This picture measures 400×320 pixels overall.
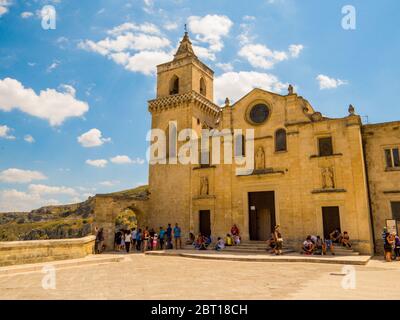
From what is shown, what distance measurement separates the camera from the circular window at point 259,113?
83.0ft

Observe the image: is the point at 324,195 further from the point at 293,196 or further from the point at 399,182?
the point at 399,182

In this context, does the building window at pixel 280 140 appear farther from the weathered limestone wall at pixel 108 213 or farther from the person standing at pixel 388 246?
the weathered limestone wall at pixel 108 213

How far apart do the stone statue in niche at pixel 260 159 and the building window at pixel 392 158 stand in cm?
821

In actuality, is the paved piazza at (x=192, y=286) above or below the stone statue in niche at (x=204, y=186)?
below

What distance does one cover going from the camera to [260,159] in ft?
80.7

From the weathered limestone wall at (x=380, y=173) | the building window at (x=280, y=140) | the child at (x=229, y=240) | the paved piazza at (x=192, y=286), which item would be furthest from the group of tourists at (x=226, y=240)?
the paved piazza at (x=192, y=286)

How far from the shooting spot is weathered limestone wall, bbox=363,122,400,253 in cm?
2077

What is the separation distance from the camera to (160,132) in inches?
1203

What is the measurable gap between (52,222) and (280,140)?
86.3m

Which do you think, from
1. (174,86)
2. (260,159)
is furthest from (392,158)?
(174,86)

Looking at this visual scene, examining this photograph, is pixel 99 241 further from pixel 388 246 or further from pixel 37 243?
pixel 388 246

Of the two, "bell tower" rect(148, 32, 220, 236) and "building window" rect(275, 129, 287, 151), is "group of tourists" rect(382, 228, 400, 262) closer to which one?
"building window" rect(275, 129, 287, 151)

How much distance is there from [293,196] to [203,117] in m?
12.4
